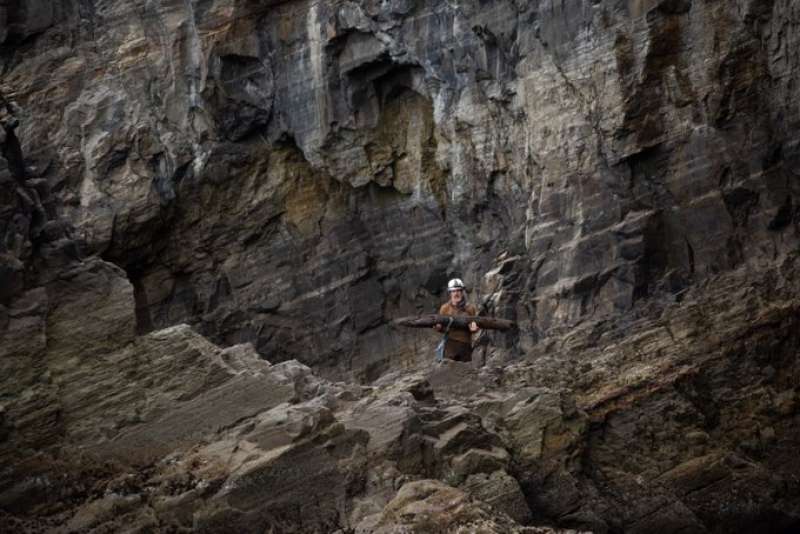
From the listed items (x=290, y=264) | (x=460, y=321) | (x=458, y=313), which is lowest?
(x=460, y=321)

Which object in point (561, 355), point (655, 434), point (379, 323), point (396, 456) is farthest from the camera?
point (379, 323)

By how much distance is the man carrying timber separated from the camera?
3138cm

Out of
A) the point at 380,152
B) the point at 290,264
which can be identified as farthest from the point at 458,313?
the point at 290,264

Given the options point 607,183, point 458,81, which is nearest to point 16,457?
point 607,183

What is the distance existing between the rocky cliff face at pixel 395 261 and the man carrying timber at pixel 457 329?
460mm

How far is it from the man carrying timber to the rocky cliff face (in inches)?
18.1

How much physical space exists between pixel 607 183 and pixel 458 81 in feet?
20.4

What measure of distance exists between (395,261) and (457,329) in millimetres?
15066

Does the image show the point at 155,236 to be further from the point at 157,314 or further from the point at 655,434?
the point at 655,434

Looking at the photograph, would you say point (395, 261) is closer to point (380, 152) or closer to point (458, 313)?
point (380, 152)

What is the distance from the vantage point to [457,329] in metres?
31.6

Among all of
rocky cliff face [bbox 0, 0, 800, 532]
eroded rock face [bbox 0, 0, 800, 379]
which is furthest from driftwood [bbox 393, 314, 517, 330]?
eroded rock face [bbox 0, 0, 800, 379]

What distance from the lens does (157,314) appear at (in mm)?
48156

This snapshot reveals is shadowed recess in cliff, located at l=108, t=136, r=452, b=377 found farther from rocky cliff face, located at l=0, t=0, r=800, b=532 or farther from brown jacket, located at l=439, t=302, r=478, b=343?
brown jacket, located at l=439, t=302, r=478, b=343
